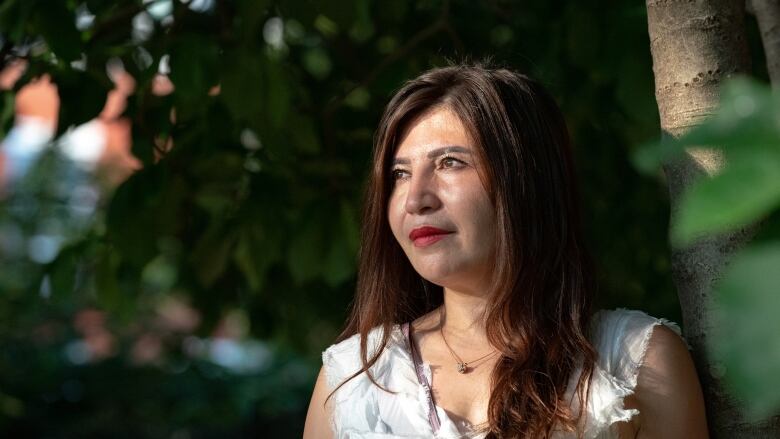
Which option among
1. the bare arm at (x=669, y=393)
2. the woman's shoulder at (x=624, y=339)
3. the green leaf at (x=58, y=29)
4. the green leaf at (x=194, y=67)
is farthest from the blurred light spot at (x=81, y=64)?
the bare arm at (x=669, y=393)

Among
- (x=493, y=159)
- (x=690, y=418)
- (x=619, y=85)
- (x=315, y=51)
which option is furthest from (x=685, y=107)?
(x=315, y=51)

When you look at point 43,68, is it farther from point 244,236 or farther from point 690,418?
point 690,418

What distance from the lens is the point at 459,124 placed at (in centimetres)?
181

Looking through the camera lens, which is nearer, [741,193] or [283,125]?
[741,193]

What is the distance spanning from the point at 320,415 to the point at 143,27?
180 centimetres

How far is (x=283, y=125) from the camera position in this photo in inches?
104

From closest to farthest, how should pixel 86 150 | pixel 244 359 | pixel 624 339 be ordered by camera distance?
pixel 624 339 → pixel 244 359 → pixel 86 150

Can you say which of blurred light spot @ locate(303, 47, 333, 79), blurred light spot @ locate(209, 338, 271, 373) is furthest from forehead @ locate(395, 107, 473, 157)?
blurred light spot @ locate(209, 338, 271, 373)

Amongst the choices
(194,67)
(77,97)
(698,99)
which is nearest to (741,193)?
(698,99)

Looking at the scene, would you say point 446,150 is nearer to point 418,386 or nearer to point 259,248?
point 418,386

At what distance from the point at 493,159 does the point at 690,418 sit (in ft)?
1.69

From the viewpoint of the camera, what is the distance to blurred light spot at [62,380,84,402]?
803cm

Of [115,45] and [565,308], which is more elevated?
[115,45]

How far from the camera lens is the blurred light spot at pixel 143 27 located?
10.7ft
